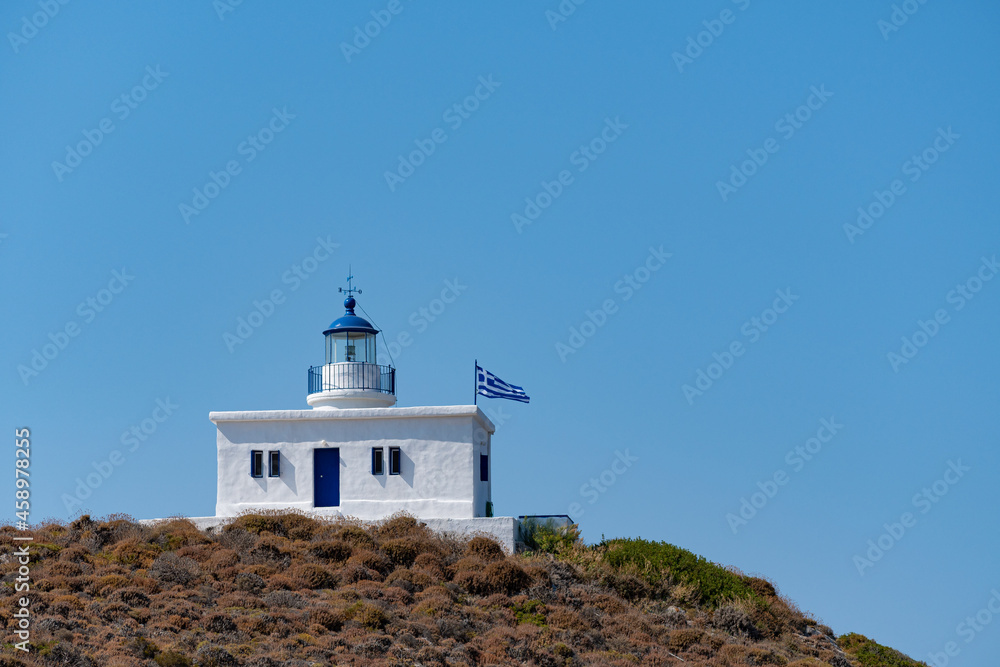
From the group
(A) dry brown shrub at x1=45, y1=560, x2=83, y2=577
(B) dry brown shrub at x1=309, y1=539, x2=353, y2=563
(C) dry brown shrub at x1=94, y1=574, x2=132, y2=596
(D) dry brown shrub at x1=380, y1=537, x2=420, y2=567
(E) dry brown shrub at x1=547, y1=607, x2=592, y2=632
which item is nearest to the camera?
(C) dry brown shrub at x1=94, y1=574, x2=132, y2=596

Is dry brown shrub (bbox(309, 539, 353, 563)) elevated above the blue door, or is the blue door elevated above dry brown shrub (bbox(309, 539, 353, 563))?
the blue door

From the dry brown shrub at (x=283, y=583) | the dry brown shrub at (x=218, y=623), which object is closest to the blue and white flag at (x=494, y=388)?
the dry brown shrub at (x=283, y=583)

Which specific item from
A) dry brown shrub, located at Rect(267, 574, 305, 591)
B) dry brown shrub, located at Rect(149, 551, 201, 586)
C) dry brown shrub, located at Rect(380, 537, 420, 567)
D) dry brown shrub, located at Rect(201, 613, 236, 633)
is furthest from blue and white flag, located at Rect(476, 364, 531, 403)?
dry brown shrub, located at Rect(201, 613, 236, 633)

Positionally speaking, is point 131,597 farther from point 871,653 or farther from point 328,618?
point 871,653

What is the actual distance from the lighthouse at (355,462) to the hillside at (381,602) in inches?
39.2

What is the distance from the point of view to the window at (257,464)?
97.1 ft

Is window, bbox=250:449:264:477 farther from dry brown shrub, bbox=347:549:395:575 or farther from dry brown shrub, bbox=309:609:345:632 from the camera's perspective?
dry brown shrub, bbox=309:609:345:632

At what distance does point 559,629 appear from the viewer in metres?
23.6

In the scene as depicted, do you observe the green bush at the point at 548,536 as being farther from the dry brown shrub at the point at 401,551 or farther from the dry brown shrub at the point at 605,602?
the dry brown shrub at the point at 401,551

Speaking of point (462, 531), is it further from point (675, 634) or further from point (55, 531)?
point (55, 531)

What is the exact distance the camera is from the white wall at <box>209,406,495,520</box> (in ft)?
95.1

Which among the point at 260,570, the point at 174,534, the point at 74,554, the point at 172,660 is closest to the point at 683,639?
the point at 260,570

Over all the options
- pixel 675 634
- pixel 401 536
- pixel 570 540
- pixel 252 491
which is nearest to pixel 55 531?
pixel 252 491

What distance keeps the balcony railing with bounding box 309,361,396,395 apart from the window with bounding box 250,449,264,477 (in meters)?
2.43
